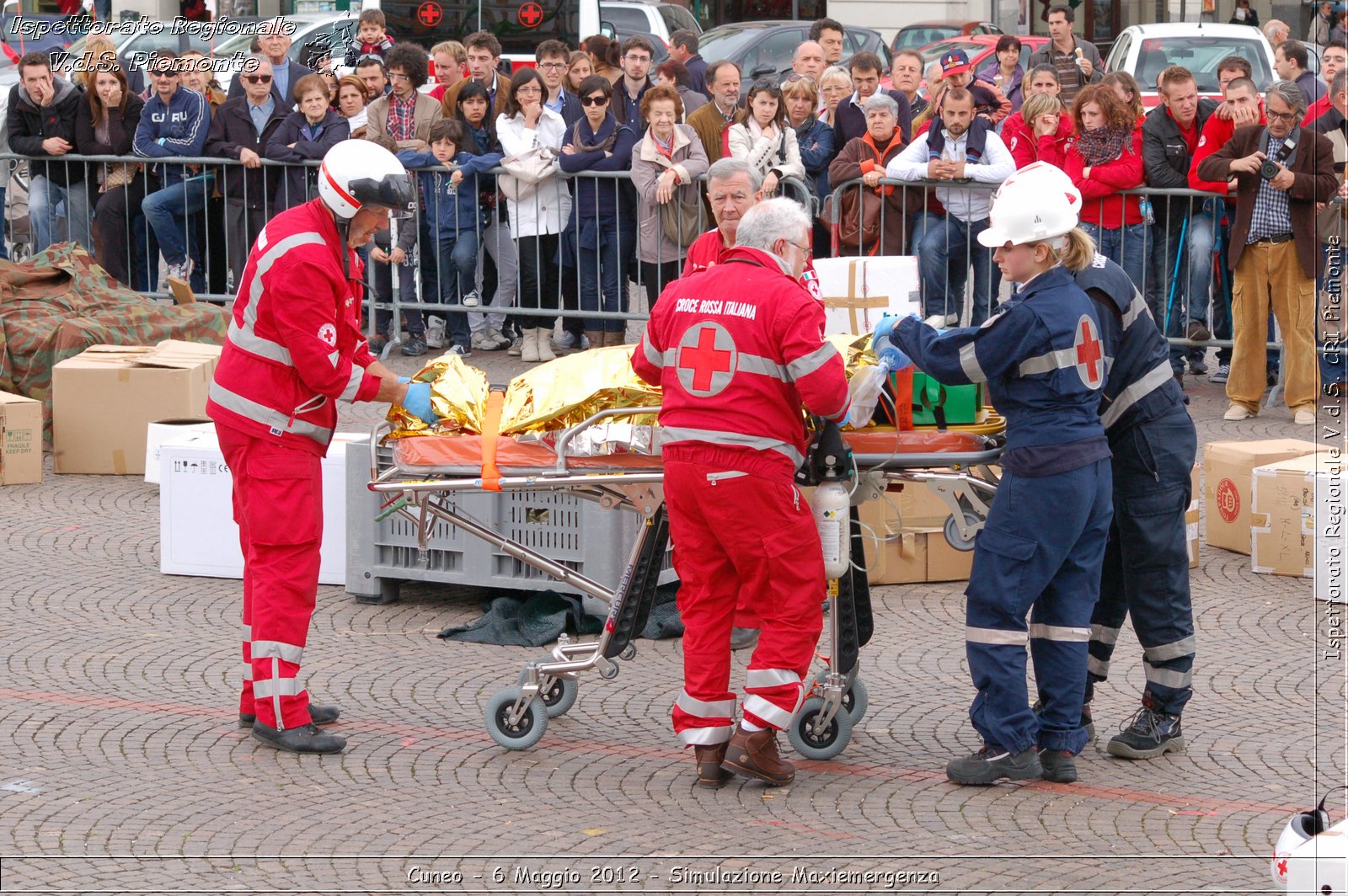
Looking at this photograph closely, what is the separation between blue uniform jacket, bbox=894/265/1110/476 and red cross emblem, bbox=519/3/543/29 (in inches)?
669

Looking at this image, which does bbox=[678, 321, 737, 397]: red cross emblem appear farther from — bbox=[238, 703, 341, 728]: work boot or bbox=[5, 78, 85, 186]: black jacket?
bbox=[5, 78, 85, 186]: black jacket

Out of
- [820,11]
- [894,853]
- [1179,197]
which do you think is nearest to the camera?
[894,853]

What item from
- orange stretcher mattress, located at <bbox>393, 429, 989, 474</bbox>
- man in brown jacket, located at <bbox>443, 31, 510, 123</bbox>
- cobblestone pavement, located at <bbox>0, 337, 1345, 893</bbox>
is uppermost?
man in brown jacket, located at <bbox>443, 31, 510, 123</bbox>

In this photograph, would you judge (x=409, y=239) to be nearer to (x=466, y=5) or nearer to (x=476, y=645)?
(x=476, y=645)

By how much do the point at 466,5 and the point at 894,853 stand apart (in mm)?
17890

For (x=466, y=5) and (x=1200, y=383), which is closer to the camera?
(x=1200, y=383)

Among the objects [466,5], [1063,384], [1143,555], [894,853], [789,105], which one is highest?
[466,5]

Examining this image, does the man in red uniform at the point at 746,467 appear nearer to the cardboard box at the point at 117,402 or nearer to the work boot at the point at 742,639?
the work boot at the point at 742,639

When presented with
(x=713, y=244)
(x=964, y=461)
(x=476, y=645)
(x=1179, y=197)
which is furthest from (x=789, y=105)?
(x=964, y=461)

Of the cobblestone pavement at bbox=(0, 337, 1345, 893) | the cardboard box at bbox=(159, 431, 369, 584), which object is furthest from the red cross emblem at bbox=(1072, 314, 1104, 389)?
the cardboard box at bbox=(159, 431, 369, 584)

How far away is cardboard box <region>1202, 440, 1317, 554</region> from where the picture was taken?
8172 mm

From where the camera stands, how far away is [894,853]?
5.00 meters

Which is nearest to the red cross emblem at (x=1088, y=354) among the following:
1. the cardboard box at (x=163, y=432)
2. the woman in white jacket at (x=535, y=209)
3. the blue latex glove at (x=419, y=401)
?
the blue latex glove at (x=419, y=401)

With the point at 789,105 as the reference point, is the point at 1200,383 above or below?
below
